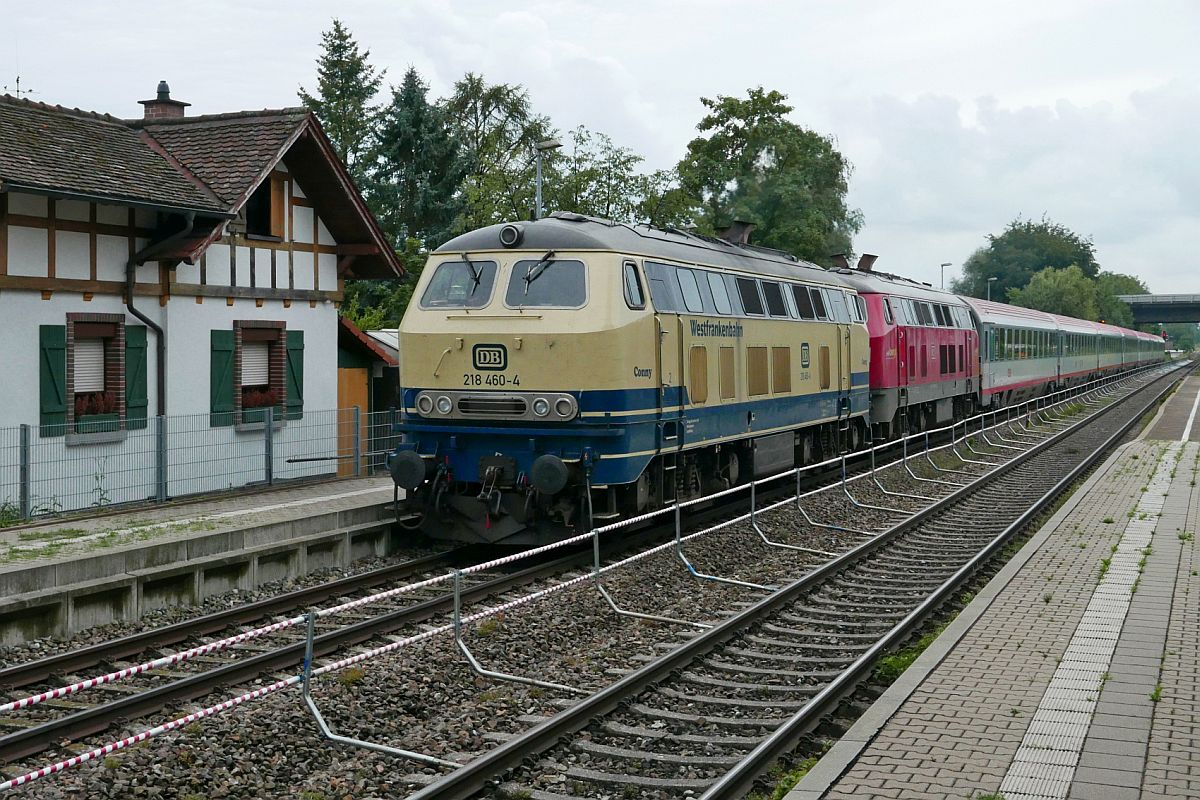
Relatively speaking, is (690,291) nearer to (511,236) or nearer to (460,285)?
(511,236)

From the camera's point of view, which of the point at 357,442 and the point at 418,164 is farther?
the point at 418,164

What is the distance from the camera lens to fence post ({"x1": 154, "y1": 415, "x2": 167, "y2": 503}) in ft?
55.3

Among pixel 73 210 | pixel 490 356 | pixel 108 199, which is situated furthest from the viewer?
pixel 73 210

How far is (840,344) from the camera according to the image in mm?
→ 20719

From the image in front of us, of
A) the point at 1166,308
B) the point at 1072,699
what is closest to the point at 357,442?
the point at 1072,699

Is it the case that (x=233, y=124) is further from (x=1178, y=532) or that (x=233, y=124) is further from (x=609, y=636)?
(x=1178, y=532)

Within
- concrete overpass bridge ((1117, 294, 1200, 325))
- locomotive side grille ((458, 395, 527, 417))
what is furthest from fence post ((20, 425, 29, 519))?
concrete overpass bridge ((1117, 294, 1200, 325))

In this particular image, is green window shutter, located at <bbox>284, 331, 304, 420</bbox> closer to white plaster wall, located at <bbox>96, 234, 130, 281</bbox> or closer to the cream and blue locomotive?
white plaster wall, located at <bbox>96, 234, 130, 281</bbox>

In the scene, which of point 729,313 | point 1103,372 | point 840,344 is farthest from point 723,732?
point 1103,372

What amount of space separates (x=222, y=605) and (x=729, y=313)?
723cm

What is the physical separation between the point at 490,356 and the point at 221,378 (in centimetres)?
701

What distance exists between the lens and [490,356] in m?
13.4

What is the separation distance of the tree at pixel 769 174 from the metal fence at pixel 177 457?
124 feet

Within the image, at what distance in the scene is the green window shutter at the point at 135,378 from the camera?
17.2 metres
